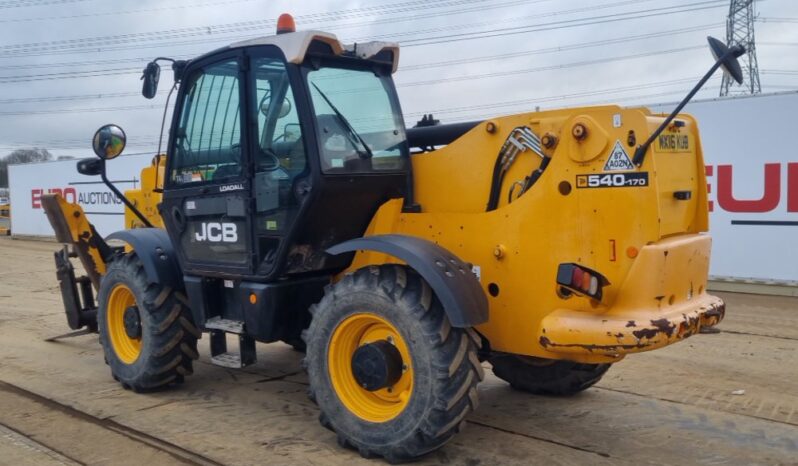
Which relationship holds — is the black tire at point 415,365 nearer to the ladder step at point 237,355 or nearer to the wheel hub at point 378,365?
the wheel hub at point 378,365

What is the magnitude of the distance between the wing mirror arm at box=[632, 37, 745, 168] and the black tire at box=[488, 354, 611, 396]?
1.88 metres

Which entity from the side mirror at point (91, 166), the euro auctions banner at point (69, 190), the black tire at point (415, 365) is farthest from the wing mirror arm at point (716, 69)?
the euro auctions banner at point (69, 190)

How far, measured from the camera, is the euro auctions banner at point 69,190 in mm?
19375

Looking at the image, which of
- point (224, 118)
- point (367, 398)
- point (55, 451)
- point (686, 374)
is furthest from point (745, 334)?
point (55, 451)

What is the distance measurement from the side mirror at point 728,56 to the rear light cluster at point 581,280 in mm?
1241

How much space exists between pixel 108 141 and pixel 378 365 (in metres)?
3.13

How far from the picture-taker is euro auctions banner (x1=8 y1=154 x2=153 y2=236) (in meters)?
19.4

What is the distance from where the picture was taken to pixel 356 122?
492 centimetres

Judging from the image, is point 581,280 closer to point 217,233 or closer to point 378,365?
point 378,365

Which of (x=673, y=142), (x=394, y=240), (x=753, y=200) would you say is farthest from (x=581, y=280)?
(x=753, y=200)

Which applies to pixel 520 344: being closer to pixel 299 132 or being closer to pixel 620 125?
pixel 620 125

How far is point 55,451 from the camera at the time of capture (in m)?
4.57

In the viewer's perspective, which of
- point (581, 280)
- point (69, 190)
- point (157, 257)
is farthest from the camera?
point (69, 190)

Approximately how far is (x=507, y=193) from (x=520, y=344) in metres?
0.89
